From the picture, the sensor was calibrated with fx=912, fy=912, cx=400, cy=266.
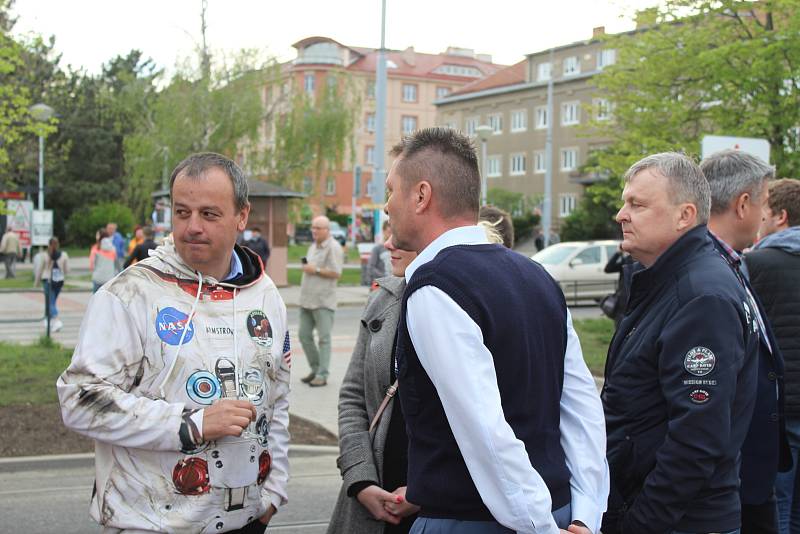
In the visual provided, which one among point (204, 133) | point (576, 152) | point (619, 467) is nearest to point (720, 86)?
point (619, 467)

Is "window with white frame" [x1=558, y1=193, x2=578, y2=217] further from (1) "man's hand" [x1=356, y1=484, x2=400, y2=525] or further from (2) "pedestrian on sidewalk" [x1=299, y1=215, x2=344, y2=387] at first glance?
(1) "man's hand" [x1=356, y1=484, x2=400, y2=525]

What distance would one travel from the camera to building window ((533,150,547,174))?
73375 millimetres

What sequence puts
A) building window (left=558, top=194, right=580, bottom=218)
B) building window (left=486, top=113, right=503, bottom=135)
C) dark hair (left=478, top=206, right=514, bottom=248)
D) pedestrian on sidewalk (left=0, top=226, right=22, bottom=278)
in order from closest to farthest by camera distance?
dark hair (left=478, top=206, right=514, bottom=248), pedestrian on sidewalk (left=0, top=226, right=22, bottom=278), building window (left=558, top=194, right=580, bottom=218), building window (left=486, top=113, right=503, bottom=135)

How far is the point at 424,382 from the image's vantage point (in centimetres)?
254

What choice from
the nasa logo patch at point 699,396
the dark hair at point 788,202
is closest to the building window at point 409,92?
the dark hair at point 788,202

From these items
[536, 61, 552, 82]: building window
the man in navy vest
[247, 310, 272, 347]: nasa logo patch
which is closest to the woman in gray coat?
[247, 310, 272, 347]: nasa logo patch

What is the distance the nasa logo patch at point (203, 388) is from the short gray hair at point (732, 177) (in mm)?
2271

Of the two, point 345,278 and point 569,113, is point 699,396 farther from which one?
point 569,113

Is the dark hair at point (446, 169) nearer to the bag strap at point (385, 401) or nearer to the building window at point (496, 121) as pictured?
the bag strap at point (385, 401)

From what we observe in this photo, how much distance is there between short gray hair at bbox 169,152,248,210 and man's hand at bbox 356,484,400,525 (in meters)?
1.15

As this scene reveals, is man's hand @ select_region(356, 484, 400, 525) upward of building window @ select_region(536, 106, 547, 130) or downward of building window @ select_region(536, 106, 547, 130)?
downward

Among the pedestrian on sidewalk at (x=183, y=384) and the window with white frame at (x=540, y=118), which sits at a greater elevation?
the window with white frame at (x=540, y=118)

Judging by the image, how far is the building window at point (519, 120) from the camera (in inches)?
2933

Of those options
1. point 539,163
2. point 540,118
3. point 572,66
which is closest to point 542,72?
point 572,66
